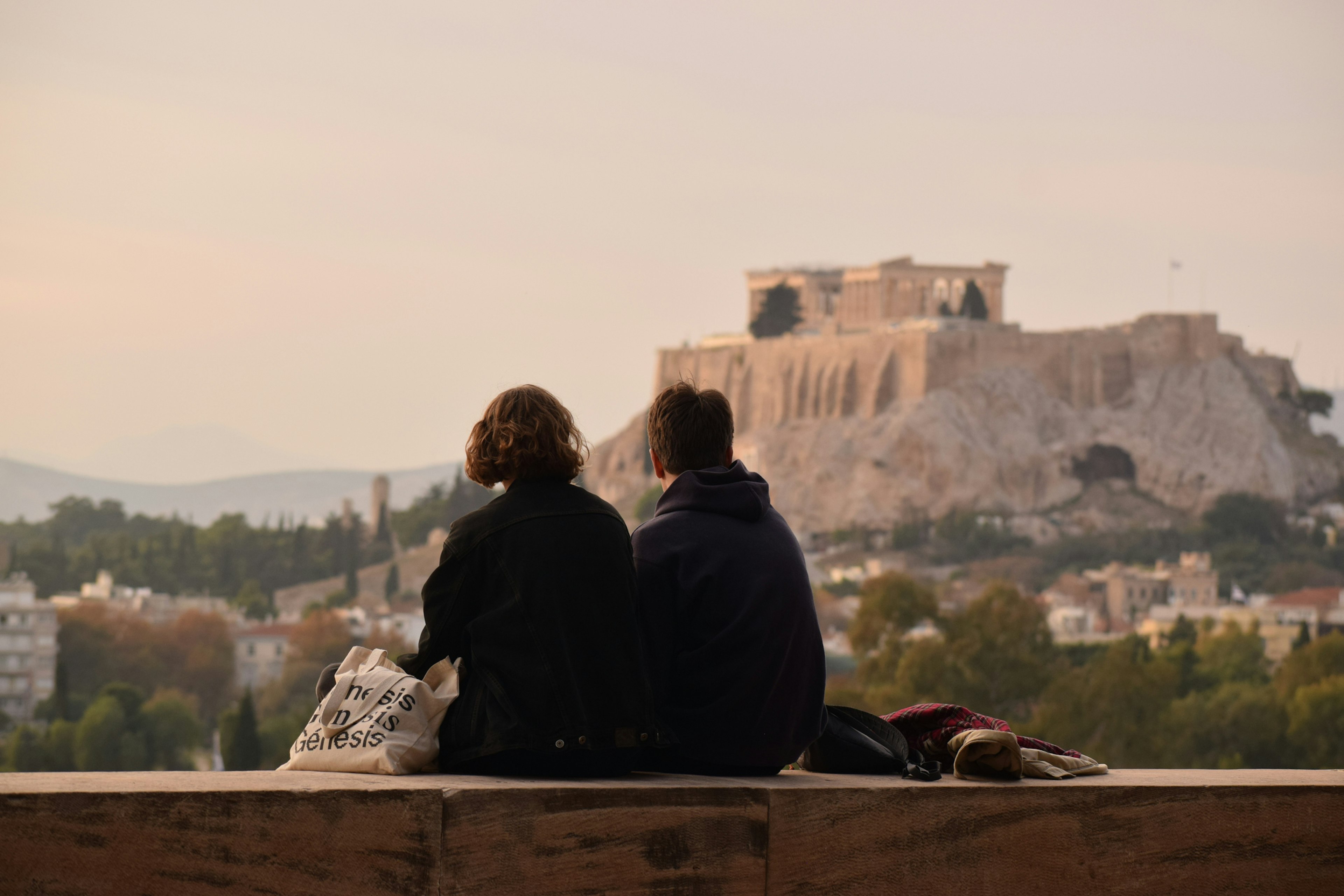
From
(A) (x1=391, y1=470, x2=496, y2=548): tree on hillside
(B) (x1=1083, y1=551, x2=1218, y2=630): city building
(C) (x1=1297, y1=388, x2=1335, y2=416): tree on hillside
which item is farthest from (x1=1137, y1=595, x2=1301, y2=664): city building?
(A) (x1=391, y1=470, x2=496, y2=548): tree on hillside

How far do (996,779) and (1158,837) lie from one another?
0.87 feet

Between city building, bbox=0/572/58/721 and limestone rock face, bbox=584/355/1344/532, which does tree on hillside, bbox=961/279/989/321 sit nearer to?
limestone rock face, bbox=584/355/1344/532

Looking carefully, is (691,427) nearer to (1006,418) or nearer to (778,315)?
(1006,418)

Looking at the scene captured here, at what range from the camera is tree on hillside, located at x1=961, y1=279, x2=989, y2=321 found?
56.4 meters

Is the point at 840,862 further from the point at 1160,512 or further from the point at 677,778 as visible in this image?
the point at 1160,512

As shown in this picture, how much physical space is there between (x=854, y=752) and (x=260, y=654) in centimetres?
4856

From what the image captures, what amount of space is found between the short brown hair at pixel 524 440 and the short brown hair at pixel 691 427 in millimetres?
187

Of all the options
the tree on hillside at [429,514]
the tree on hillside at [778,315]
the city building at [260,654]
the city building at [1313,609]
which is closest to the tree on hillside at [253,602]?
the city building at [260,654]

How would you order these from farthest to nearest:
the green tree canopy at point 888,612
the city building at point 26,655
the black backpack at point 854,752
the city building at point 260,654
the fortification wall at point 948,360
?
the fortification wall at point 948,360 < the city building at point 260,654 < the city building at point 26,655 < the green tree canopy at point 888,612 < the black backpack at point 854,752

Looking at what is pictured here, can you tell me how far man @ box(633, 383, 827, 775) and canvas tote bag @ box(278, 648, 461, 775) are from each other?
1.07ft

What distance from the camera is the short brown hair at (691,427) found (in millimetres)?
2666

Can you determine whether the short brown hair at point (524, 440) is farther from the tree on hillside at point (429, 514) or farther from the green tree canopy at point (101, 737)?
the tree on hillside at point (429, 514)

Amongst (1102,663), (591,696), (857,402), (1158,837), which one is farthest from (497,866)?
(857,402)

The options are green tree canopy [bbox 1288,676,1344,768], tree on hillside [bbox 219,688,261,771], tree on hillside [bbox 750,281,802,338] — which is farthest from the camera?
tree on hillside [bbox 750,281,802,338]
